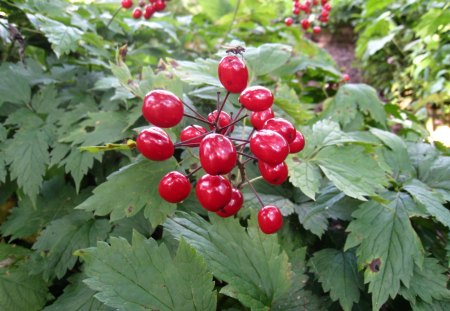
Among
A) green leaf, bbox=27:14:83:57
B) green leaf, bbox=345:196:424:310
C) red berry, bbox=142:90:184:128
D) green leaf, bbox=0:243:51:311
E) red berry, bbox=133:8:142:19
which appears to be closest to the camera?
red berry, bbox=142:90:184:128

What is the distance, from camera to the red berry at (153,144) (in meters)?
0.96

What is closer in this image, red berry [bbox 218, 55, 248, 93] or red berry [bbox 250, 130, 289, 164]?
red berry [bbox 250, 130, 289, 164]

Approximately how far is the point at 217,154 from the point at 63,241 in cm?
101

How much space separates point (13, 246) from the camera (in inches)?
60.4

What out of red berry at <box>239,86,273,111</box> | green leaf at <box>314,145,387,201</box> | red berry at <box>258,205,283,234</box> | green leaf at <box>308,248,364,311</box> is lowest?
green leaf at <box>308,248,364,311</box>

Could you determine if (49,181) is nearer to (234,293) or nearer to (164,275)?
(164,275)

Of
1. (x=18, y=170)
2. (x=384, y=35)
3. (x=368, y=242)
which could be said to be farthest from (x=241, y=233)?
(x=384, y=35)

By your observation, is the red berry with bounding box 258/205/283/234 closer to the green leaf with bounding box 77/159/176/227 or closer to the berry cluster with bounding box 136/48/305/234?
the berry cluster with bounding box 136/48/305/234

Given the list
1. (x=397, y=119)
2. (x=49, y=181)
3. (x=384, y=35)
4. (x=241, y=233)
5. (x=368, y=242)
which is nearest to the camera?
(x=241, y=233)

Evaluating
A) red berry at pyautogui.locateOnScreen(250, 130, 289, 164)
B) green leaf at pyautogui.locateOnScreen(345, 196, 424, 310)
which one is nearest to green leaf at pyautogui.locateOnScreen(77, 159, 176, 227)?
red berry at pyautogui.locateOnScreen(250, 130, 289, 164)

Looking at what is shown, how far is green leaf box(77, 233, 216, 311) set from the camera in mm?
945

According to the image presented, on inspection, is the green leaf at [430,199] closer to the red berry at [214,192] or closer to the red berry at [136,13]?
the red berry at [214,192]

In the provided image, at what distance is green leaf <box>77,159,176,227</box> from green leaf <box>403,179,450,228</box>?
3.42 feet

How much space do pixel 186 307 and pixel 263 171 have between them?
499mm
